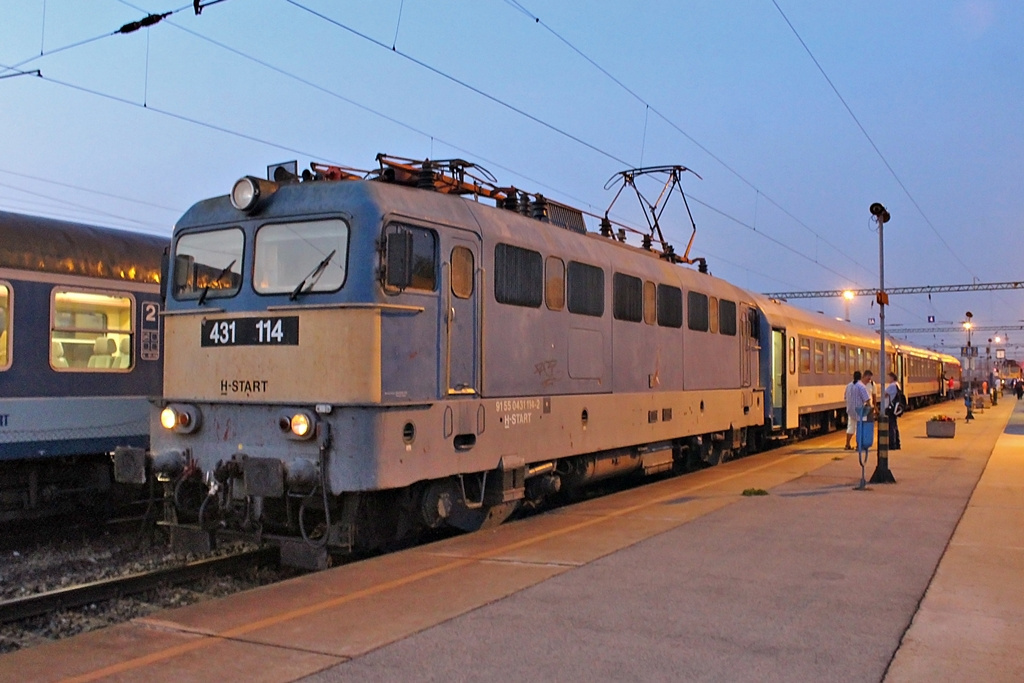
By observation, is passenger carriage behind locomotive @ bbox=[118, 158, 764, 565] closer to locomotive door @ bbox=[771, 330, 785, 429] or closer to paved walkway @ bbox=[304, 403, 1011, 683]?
paved walkway @ bbox=[304, 403, 1011, 683]

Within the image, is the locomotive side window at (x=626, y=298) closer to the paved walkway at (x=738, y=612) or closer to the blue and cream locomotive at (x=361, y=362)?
the blue and cream locomotive at (x=361, y=362)

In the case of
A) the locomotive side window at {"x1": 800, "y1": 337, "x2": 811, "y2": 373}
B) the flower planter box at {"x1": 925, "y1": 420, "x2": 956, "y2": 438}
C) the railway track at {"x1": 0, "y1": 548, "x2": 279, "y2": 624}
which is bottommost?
the railway track at {"x1": 0, "y1": 548, "x2": 279, "y2": 624}

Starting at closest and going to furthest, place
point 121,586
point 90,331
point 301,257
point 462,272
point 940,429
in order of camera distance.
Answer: point 121,586, point 301,257, point 462,272, point 90,331, point 940,429

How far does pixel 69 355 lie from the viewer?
10.5 metres

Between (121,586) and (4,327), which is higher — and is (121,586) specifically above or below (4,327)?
below

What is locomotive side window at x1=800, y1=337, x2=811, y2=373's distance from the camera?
21734 mm

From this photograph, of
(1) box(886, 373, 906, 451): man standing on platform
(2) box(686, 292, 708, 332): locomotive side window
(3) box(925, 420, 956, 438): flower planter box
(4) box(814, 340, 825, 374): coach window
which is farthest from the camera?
(4) box(814, 340, 825, 374): coach window

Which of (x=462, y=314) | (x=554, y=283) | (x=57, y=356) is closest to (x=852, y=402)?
(x=554, y=283)

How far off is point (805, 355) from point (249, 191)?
55.4ft

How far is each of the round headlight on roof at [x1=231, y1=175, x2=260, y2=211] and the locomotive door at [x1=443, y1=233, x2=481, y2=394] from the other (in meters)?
1.75

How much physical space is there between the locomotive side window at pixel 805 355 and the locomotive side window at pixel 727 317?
6.22 m

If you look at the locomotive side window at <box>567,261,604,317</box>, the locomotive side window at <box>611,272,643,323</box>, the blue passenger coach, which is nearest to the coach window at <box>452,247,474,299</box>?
the locomotive side window at <box>567,261,604,317</box>

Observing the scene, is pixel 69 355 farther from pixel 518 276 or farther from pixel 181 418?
pixel 518 276

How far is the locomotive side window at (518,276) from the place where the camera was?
916 centimetres
